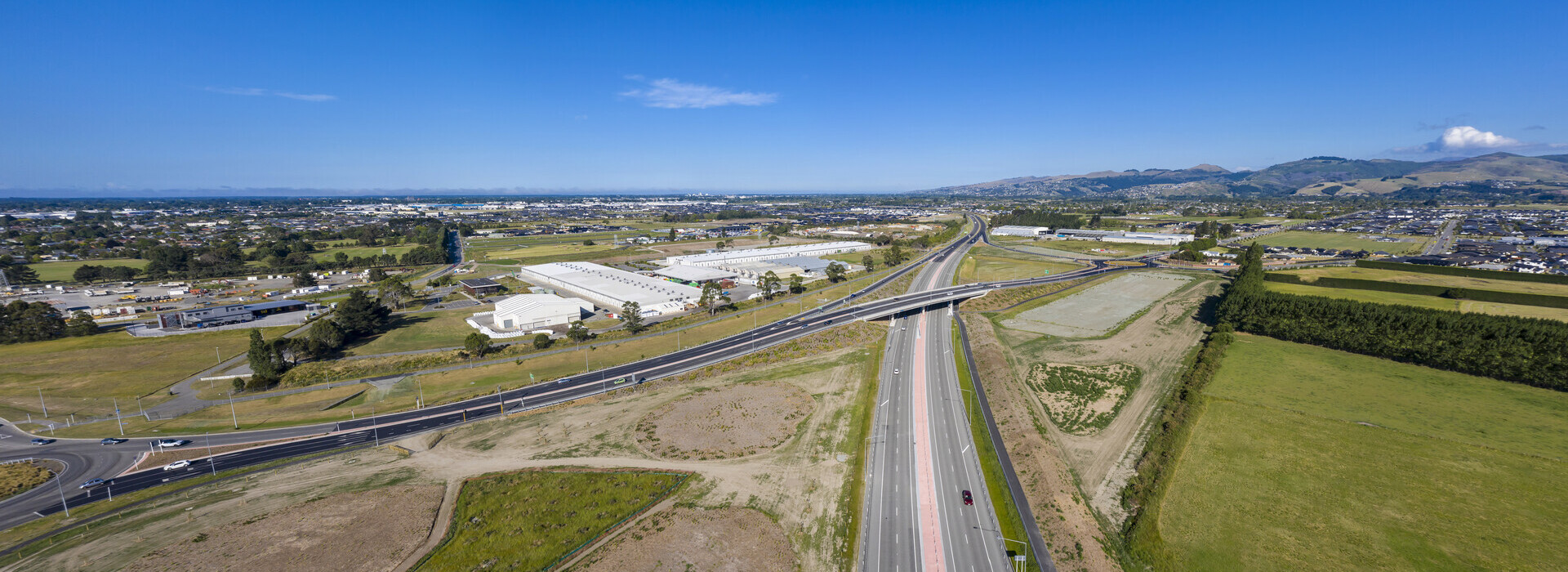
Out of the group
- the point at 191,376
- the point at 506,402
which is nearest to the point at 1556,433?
the point at 506,402

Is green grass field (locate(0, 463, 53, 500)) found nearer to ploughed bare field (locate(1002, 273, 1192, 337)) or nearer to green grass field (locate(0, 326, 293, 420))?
green grass field (locate(0, 326, 293, 420))

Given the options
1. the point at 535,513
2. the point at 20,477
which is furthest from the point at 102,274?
the point at 535,513

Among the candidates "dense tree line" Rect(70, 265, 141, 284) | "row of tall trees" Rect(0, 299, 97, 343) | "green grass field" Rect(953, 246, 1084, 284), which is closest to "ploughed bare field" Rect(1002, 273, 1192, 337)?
"green grass field" Rect(953, 246, 1084, 284)

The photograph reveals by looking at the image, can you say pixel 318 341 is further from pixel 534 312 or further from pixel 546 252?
pixel 546 252

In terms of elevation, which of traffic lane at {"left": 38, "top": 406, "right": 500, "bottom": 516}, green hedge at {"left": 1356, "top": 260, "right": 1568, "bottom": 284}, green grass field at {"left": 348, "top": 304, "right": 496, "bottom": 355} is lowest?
traffic lane at {"left": 38, "top": 406, "right": 500, "bottom": 516}

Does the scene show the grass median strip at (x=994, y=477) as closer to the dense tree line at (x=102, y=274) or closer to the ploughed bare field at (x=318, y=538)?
the ploughed bare field at (x=318, y=538)

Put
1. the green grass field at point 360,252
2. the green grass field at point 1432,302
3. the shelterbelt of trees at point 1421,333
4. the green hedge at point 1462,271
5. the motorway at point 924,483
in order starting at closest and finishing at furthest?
the motorway at point 924,483
the shelterbelt of trees at point 1421,333
the green grass field at point 1432,302
the green hedge at point 1462,271
the green grass field at point 360,252

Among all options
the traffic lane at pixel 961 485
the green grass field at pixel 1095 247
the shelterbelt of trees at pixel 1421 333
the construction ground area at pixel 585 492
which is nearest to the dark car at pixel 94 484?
the construction ground area at pixel 585 492
